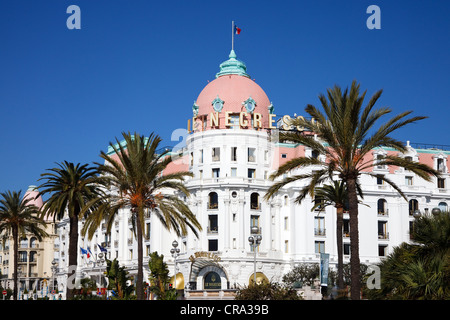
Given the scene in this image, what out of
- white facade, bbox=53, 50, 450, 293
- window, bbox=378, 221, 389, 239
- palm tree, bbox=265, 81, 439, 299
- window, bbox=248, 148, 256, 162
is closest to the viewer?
palm tree, bbox=265, 81, 439, 299

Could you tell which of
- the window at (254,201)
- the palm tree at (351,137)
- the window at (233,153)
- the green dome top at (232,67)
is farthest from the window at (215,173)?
the palm tree at (351,137)

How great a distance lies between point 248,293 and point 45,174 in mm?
21254

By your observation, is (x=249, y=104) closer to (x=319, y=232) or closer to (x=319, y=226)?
(x=319, y=226)

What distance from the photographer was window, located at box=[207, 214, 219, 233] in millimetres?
80550

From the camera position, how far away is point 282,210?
83750 millimetres

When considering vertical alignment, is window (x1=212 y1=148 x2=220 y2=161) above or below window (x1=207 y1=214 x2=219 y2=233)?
above

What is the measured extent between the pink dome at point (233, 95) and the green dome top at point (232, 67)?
80 cm

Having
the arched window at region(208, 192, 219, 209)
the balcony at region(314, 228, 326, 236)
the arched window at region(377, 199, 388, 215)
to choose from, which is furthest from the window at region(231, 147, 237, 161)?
the arched window at region(377, 199, 388, 215)

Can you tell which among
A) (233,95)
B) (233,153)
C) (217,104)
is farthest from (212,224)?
(233,95)

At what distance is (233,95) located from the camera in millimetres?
82875

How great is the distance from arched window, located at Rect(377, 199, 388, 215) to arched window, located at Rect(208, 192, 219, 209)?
19696 millimetres

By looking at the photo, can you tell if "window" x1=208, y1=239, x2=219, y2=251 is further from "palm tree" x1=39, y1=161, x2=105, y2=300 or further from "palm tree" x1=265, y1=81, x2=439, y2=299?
"palm tree" x1=265, y1=81, x2=439, y2=299
